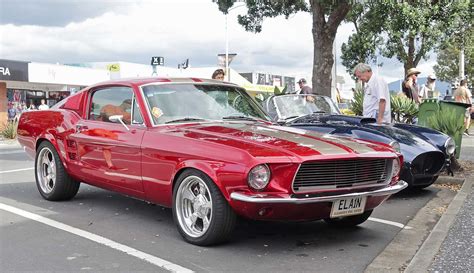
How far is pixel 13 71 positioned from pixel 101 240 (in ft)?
79.2

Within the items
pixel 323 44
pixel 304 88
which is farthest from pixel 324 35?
pixel 304 88

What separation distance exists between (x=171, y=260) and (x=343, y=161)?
1589mm

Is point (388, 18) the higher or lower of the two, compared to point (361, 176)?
higher

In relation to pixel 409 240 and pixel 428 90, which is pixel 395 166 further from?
pixel 428 90

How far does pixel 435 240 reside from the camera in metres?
4.52

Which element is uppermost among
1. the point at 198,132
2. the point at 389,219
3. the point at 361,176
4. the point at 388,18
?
the point at 388,18

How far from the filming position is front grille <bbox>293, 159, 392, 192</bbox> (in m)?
4.09

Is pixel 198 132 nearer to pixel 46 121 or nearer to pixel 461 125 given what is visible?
pixel 46 121

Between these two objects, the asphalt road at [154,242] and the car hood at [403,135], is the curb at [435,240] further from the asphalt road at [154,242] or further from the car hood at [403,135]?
the car hood at [403,135]

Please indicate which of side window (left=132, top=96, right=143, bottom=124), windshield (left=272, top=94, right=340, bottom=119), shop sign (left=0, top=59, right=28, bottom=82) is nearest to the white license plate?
side window (left=132, top=96, right=143, bottom=124)

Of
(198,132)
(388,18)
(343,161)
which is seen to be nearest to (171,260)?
(198,132)

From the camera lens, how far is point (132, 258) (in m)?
4.13

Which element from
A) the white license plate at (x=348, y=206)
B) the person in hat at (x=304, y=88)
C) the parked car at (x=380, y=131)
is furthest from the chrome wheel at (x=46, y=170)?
the person in hat at (x=304, y=88)

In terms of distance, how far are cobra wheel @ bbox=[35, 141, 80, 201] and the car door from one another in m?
0.50
